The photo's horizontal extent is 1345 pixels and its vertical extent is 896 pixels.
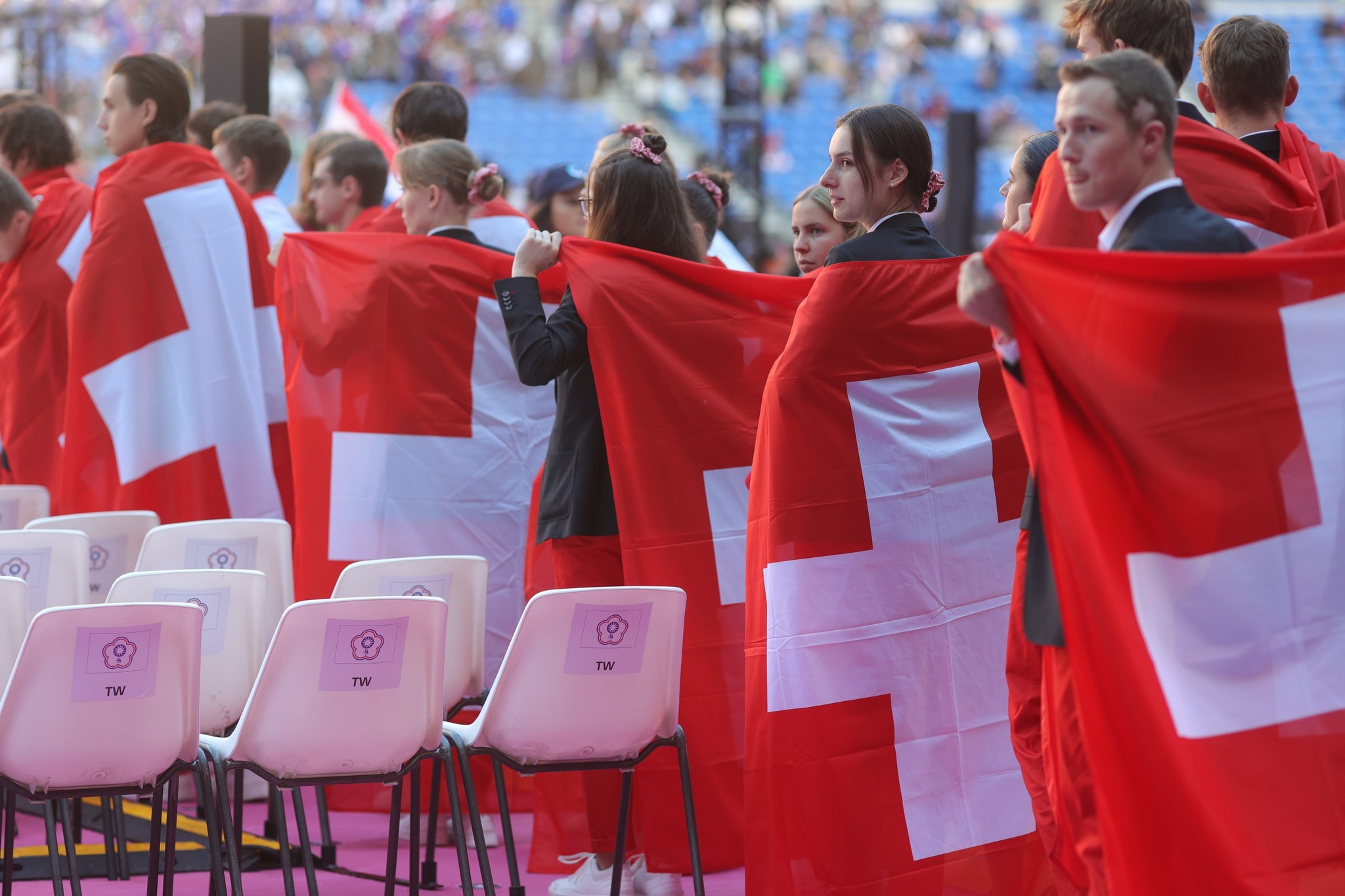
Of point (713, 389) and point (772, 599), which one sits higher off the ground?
point (713, 389)

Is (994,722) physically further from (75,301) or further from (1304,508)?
(75,301)

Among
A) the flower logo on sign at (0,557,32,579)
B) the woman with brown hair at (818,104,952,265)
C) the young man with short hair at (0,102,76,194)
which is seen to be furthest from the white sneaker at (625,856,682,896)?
the young man with short hair at (0,102,76,194)

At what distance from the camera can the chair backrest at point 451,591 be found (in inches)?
133

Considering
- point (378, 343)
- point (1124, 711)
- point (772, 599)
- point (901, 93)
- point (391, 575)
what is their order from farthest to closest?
point (901, 93)
point (378, 343)
point (391, 575)
point (772, 599)
point (1124, 711)

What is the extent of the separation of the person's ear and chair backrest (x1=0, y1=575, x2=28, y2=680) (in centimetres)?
240

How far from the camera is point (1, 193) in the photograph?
4.92 m

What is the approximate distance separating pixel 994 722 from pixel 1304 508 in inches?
39.4

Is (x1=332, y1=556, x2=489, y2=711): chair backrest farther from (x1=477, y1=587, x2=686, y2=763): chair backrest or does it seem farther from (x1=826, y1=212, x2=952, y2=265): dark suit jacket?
(x1=826, y1=212, x2=952, y2=265): dark suit jacket

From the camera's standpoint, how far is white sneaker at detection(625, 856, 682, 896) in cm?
338

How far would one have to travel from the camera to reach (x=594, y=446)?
3.43 meters

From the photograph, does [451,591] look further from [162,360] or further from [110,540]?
[162,360]

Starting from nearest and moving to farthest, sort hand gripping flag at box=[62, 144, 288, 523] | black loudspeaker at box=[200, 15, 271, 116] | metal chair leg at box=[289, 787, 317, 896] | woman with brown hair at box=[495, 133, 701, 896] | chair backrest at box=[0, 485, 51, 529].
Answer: metal chair leg at box=[289, 787, 317, 896] → woman with brown hair at box=[495, 133, 701, 896] → chair backrest at box=[0, 485, 51, 529] → hand gripping flag at box=[62, 144, 288, 523] → black loudspeaker at box=[200, 15, 271, 116]

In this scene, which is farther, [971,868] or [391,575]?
[391,575]

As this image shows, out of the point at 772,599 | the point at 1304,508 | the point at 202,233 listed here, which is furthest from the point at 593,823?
the point at 202,233
